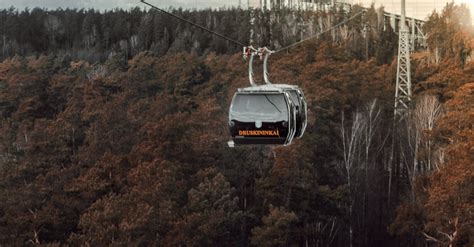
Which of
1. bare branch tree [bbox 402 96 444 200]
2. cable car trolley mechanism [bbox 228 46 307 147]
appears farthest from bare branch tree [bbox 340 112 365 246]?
cable car trolley mechanism [bbox 228 46 307 147]

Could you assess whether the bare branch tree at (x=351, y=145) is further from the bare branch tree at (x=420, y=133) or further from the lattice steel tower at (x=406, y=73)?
the bare branch tree at (x=420, y=133)

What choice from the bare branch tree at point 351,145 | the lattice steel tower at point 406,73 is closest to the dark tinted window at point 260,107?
the bare branch tree at point 351,145

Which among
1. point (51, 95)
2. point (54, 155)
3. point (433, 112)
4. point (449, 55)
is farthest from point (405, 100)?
point (51, 95)

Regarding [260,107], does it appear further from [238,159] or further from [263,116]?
[238,159]

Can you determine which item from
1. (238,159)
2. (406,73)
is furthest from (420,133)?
(238,159)

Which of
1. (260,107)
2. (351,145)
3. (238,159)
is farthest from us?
(351,145)
